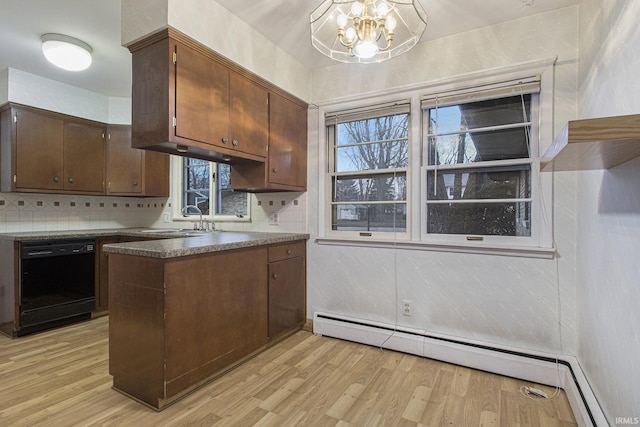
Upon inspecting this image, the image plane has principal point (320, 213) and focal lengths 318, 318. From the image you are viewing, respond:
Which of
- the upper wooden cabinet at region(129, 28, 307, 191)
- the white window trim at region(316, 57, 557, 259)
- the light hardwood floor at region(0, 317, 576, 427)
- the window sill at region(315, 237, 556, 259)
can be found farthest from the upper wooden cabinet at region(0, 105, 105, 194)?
the window sill at region(315, 237, 556, 259)

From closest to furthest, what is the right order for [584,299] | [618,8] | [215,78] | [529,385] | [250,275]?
[618,8], [584,299], [529,385], [215,78], [250,275]

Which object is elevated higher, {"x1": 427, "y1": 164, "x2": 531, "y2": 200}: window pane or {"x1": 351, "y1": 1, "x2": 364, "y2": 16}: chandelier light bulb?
{"x1": 351, "y1": 1, "x2": 364, "y2": 16}: chandelier light bulb

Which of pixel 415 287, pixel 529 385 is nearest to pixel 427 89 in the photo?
pixel 415 287

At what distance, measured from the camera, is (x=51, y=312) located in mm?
2982

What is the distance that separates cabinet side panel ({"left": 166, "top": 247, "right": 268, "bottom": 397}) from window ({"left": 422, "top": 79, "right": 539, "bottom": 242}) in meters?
1.43

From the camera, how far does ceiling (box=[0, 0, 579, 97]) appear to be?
2.09m

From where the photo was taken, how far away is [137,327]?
6.02 feet

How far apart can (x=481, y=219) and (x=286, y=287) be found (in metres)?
1.66

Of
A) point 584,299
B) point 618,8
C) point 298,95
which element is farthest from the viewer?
point 298,95

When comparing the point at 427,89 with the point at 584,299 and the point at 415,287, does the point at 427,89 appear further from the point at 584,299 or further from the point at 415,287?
the point at 584,299

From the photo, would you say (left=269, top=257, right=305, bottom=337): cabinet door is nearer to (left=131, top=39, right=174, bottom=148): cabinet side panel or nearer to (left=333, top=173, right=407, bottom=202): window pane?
(left=333, top=173, right=407, bottom=202): window pane

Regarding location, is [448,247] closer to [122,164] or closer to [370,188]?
[370,188]

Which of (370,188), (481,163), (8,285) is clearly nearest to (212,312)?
(370,188)

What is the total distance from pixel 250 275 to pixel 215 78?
4.64 feet
